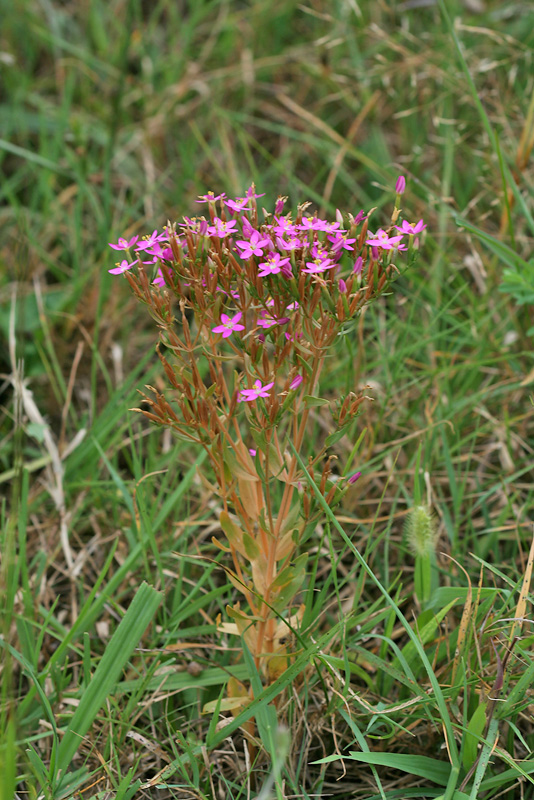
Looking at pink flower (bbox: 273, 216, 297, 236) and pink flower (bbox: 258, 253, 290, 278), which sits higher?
pink flower (bbox: 273, 216, 297, 236)

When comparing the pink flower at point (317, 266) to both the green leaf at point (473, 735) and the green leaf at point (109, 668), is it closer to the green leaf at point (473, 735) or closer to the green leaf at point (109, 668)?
the green leaf at point (109, 668)

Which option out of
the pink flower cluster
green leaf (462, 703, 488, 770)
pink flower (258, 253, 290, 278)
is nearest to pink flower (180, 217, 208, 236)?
the pink flower cluster

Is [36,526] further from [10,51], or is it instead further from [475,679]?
[10,51]

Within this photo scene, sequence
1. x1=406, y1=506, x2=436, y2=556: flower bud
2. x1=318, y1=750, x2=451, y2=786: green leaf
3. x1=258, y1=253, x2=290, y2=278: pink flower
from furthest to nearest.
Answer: x1=406, y1=506, x2=436, y2=556: flower bud < x1=318, y1=750, x2=451, y2=786: green leaf < x1=258, y1=253, x2=290, y2=278: pink flower

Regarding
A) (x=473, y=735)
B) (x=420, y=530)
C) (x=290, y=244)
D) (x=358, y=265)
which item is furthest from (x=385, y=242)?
(x=473, y=735)

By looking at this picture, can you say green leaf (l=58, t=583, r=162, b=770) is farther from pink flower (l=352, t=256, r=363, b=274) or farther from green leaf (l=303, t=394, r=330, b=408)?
pink flower (l=352, t=256, r=363, b=274)

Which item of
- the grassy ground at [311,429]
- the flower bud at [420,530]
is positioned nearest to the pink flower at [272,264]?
the grassy ground at [311,429]
